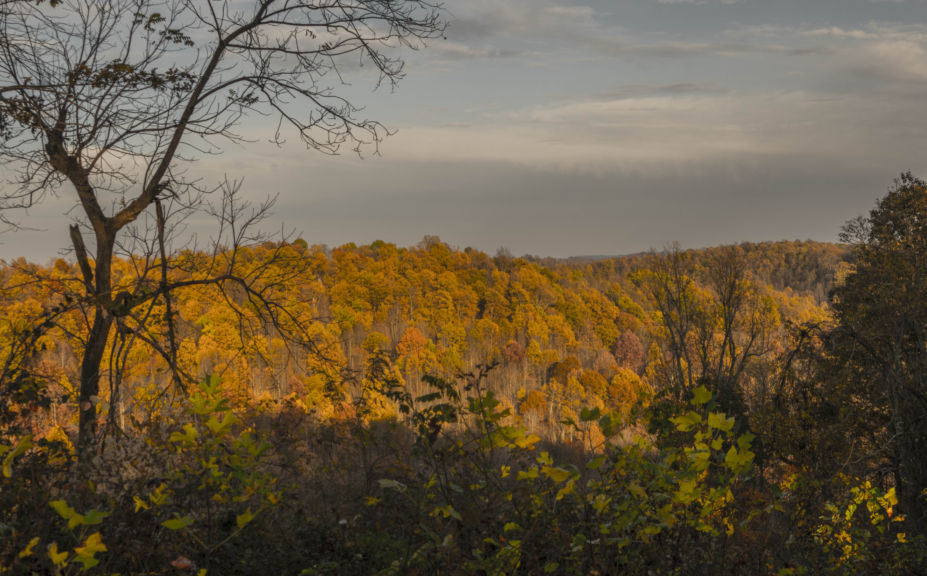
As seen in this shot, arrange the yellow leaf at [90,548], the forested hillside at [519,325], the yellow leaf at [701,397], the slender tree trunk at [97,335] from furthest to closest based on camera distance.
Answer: the forested hillside at [519,325] → the slender tree trunk at [97,335] → the yellow leaf at [701,397] → the yellow leaf at [90,548]

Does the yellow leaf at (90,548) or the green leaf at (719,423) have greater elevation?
the green leaf at (719,423)

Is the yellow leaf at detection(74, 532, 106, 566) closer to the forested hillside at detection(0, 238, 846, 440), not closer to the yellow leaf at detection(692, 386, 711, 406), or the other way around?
the yellow leaf at detection(692, 386, 711, 406)

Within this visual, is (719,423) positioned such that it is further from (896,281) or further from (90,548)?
(896,281)

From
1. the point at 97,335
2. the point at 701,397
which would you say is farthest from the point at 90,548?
the point at 97,335

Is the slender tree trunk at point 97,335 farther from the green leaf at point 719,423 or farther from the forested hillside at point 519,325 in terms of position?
the forested hillside at point 519,325

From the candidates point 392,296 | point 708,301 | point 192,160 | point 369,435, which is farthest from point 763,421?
point 392,296

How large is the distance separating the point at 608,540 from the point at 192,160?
5.13 meters

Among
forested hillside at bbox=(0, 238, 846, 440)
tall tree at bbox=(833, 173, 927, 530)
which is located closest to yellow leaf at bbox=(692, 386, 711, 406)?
forested hillside at bbox=(0, 238, 846, 440)

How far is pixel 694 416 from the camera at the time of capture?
208cm

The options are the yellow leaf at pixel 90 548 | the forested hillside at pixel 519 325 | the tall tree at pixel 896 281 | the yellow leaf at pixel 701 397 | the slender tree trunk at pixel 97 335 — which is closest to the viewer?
the yellow leaf at pixel 90 548

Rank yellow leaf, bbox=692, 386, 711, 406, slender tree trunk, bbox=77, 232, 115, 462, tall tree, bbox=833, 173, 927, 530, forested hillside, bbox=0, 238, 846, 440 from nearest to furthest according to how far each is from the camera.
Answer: yellow leaf, bbox=692, 386, 711, 406 → slender tree trunk, bbox=77, 232, 115, 462 → tall tree, bbox=833, 173, 927, 530 → forested hillside, bbox=0, 238, 846, 440

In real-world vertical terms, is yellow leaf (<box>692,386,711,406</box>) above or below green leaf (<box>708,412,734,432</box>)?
above

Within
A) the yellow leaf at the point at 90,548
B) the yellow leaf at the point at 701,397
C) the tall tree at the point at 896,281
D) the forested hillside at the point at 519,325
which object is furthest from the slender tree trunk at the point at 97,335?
the tall tree at the point at 896,281

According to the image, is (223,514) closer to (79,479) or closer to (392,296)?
(79,479)
